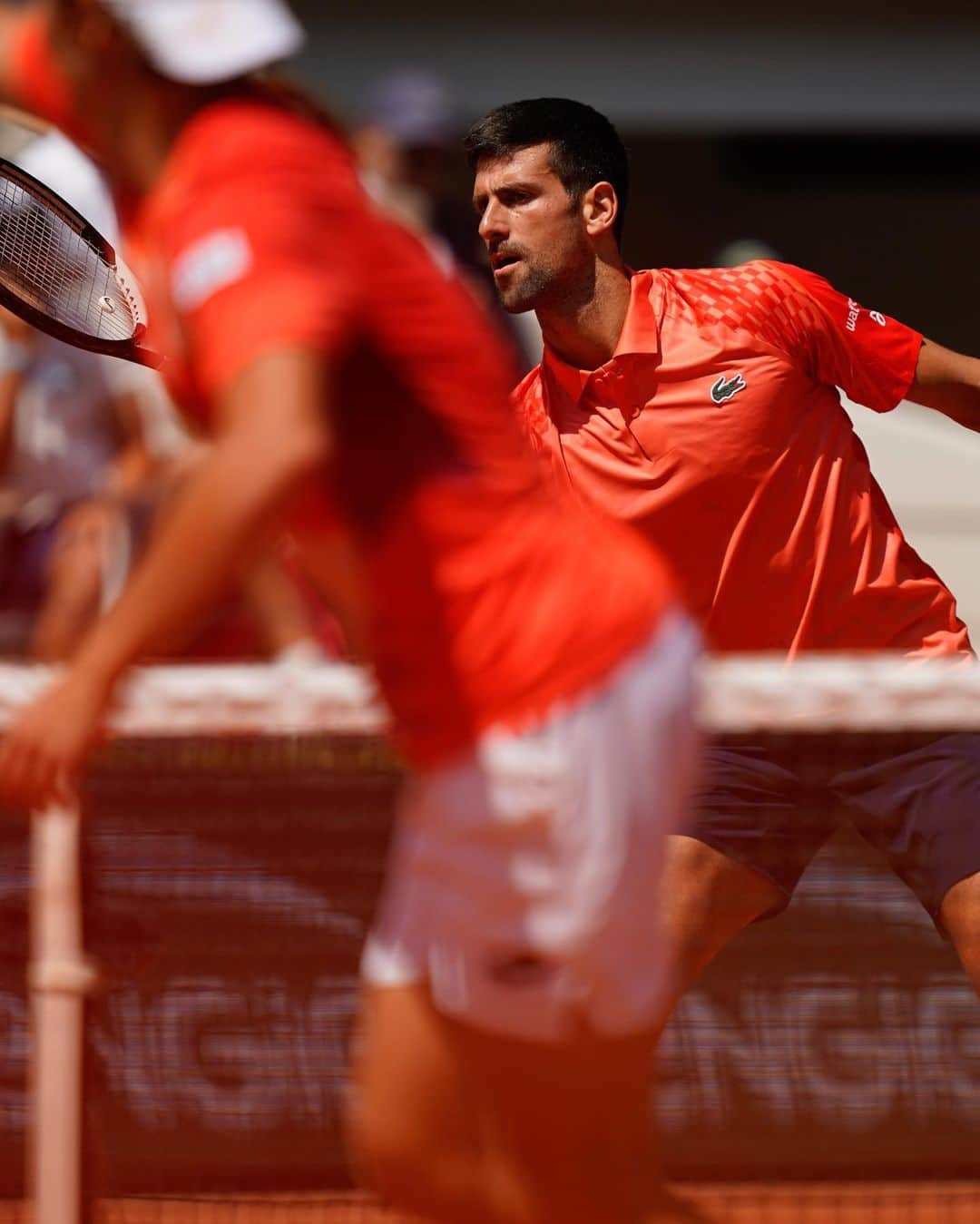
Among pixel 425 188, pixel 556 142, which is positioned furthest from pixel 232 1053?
pixel 425 188

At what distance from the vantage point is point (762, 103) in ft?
39.0

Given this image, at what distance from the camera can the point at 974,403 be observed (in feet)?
11.2

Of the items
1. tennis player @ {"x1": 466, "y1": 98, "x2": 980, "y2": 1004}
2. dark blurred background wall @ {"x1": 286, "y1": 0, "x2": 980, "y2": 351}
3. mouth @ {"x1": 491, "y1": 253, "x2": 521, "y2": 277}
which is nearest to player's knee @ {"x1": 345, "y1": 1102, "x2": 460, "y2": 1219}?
tennis player @ {"x1": 466, "y1": 98, "x2": 980, "y2": 1004}

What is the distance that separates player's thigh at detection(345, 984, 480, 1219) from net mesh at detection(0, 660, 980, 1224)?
2.51ft

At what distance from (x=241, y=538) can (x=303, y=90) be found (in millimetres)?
549

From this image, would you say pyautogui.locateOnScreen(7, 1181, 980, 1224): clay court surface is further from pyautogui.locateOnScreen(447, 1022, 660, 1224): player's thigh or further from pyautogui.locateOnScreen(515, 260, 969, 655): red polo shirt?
pyautogui.locateOnScreen(447, 1022, 660, 1224): player's thigh

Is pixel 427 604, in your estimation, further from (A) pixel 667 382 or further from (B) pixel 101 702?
(A) pixel 667 382

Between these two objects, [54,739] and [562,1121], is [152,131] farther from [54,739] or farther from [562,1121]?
[562,1121]

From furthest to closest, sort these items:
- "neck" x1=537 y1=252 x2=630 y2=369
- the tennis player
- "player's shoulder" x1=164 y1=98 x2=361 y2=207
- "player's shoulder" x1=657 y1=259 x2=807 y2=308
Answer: "neck" x1=537 y1=252 x2=630 y2=369 < "player's shoulder" x1=657 y1=259 x2=807 y2=308 < the tennis player < "player's shoulder" x1=164 y1=98 x2=361 y2=207

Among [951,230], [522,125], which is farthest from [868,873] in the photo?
[951,230]

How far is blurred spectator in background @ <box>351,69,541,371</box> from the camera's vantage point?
21.3 ft

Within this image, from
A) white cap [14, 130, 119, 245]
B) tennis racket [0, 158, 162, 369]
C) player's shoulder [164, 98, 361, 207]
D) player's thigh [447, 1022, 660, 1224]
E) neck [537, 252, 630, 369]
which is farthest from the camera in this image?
white cap [14, 130, 119, 245]

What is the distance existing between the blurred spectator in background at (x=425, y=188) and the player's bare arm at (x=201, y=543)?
4.59 meters

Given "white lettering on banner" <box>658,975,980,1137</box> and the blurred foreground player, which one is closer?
the blurred foreground player
